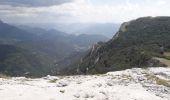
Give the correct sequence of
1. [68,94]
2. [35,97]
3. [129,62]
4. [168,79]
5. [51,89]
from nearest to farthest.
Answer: [35,97]
[68,94]
[51,89]
[168,79]
[129,62]

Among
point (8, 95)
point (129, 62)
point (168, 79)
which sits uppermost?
point (8, 95)

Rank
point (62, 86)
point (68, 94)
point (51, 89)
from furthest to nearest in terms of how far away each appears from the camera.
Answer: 1. point (62, 86)
2. point (51, 89)
3. point (68, 94)

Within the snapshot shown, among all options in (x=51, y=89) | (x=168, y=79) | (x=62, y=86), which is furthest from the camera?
(x=168, y=79)

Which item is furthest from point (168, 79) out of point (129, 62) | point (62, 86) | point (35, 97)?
point (129, 62)

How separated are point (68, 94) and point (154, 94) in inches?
433

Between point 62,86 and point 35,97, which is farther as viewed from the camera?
point 62,86

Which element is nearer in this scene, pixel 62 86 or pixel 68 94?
pixel 68 94

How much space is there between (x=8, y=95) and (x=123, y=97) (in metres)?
12.6

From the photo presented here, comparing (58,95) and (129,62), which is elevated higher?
(58,95)

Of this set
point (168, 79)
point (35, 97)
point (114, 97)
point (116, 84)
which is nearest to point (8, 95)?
point (35, 97)

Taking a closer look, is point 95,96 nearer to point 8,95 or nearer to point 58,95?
point 58,95

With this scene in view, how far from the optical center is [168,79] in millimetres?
54000

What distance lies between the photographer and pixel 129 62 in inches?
7667

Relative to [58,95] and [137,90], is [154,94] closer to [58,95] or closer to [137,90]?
[137,90]
